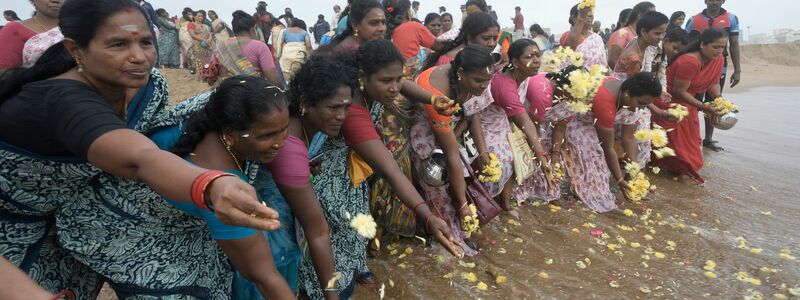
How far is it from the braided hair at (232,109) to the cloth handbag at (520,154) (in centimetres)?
298

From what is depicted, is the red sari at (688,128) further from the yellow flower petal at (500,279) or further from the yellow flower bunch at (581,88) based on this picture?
the yellow flower petal at (500,279)

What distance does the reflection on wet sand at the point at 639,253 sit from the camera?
11.3 ft

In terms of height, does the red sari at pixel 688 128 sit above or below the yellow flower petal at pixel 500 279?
above

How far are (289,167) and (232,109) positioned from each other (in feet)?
1.62

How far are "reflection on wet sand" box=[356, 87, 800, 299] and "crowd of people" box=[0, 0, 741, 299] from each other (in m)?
0.25

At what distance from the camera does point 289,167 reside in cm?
234

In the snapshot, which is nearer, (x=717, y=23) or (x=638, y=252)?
(x=638, y=252)

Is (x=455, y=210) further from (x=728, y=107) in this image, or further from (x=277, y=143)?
(x=728, y=107)

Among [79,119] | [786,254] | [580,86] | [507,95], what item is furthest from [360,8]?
[786,254]

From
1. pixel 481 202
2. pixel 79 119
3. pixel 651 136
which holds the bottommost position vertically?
pixel 481 202

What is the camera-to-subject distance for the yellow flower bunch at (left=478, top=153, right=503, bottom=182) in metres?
4.19

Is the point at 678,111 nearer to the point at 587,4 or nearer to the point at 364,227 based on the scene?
the point at 587,4

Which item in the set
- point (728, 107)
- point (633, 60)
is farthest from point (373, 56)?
point (728, 107)

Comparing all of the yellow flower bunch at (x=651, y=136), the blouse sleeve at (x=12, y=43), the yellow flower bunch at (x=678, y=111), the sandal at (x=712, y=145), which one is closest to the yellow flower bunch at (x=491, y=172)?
the yellow flower bunch at (x=651, y=136)
